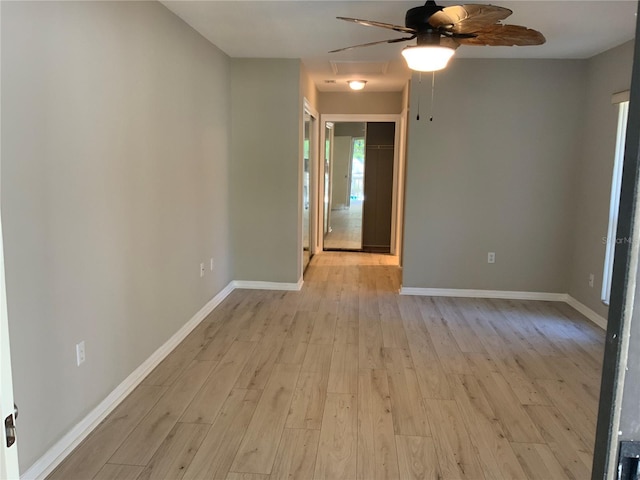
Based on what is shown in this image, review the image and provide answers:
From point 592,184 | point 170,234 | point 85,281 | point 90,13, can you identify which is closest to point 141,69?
point 90,13

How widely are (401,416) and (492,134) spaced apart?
3.29 metres

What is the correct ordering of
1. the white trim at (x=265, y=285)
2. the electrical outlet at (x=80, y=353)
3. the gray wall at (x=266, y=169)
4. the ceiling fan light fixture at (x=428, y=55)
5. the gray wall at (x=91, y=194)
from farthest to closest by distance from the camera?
the white trim at (x=265, y=285) < the gray wall at (x=266, y=169) < the ceiling fan light fixture at (x=428, y=55) < the electrical outlet at (x=80, y=353) < the gray wall at (x=91, y=194)

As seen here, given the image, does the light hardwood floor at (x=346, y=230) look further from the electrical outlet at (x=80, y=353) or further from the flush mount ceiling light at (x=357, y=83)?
the electrical outlet at (x=80, y=353)

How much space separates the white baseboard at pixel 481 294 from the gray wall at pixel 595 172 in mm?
208

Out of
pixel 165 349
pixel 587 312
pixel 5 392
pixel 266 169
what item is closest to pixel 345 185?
pixel 266 169

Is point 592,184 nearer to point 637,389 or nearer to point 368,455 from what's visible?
point 368,455

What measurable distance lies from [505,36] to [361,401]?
7.84 ft

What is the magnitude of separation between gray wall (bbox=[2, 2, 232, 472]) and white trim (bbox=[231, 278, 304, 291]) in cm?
139

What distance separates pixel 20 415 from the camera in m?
1.91

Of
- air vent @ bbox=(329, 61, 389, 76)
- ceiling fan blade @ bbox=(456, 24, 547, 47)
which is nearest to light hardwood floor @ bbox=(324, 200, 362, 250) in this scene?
air vent @ bbox=(329, 61, 389, 76)

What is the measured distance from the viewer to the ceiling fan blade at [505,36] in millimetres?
2689

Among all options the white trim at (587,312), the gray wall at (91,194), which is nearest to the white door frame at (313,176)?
the gray wall at (91,194)

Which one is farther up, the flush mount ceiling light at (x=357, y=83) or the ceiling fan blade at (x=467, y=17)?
the flush mount ceiling light at (x=357, y=83)

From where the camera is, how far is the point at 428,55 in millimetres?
2785
